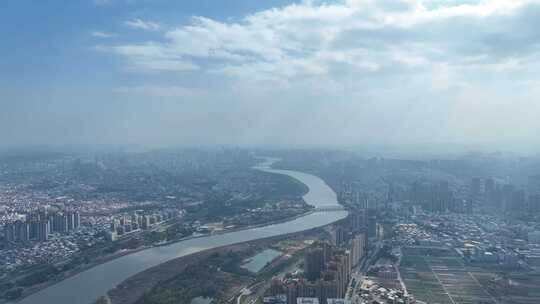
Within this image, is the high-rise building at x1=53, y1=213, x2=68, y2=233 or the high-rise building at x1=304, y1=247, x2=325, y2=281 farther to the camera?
the high-rise building at x1=53, y1=213, x2=68, y2=233

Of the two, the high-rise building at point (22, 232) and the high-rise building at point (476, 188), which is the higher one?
the high-rise building at point (476, 188)

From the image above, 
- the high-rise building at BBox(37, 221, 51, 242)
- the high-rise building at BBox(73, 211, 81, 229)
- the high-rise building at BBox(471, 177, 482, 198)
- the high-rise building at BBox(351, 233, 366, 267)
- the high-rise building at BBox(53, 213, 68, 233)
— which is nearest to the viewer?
the high-rise building at BBox(351, 233, 366, 267)

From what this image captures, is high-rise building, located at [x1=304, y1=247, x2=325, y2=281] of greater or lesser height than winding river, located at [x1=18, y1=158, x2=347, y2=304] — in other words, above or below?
above

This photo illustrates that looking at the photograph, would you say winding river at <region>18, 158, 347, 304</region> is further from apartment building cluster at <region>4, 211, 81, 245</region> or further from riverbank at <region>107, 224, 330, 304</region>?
apartment building cluster at <region>4, 211, 81, 245</region>

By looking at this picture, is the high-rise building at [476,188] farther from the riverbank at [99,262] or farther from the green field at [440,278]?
the riverbank at [99,262]

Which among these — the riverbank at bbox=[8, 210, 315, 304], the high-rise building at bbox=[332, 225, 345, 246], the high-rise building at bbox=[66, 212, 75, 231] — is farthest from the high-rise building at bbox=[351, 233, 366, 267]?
the high-rise building at bbox=[66, 212, 75, 231]

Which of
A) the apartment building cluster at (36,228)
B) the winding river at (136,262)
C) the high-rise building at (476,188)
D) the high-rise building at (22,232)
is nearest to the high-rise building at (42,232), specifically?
the apartment building cluster at (36,228)

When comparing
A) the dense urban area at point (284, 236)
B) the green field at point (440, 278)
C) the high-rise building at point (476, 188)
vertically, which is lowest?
the green field at point (440, 278)
